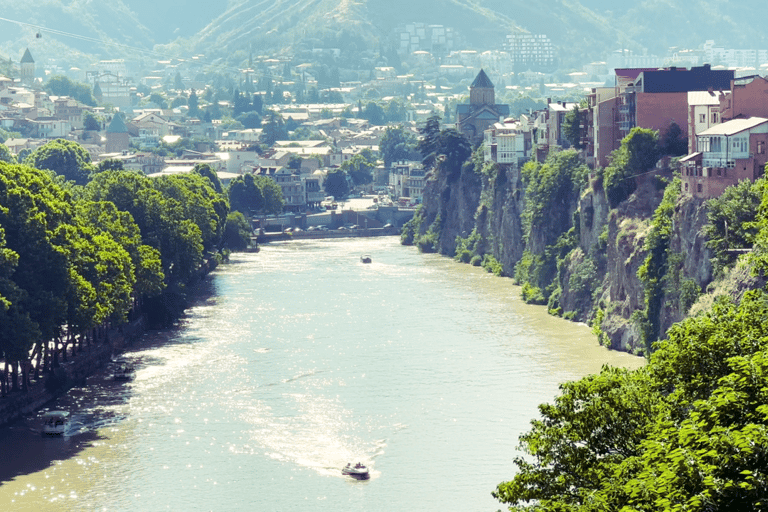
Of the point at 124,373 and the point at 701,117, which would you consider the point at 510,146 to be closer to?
the point at 701,117

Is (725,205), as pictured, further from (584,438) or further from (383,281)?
(383,281)

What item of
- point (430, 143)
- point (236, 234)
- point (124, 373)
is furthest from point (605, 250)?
point (430, 143)

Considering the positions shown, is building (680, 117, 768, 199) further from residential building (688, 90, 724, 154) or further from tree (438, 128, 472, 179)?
tree (438, 128, 472, 179)

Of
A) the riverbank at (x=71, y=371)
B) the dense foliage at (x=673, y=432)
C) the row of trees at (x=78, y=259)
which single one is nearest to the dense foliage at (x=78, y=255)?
the row of trees at (x=78, y=259)

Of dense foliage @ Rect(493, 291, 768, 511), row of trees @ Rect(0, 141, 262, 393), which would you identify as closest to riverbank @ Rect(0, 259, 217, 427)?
row of trees @ Rect(0, 141, 262, 393)

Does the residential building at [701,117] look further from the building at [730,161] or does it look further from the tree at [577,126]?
the tree at [577,126]
